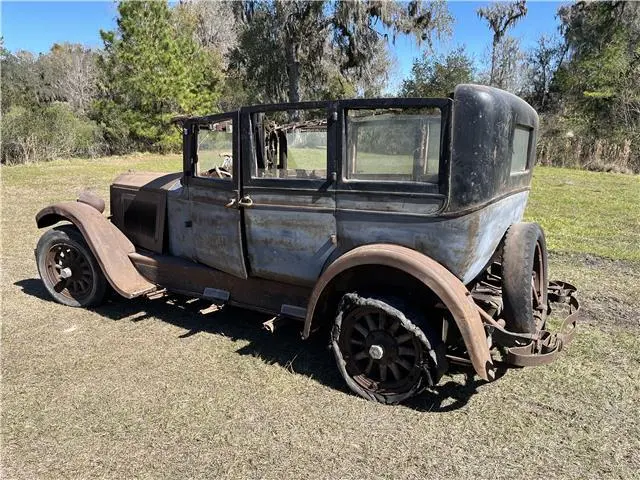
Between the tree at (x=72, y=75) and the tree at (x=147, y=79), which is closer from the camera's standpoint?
the tree at (x=147, y=79)

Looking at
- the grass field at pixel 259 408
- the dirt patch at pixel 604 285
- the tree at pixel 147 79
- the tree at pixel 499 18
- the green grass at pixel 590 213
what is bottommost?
the grass field at pixel 259 408

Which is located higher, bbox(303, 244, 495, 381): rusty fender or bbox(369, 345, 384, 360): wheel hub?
bbox(303, 244, 495, 381): rusty fender

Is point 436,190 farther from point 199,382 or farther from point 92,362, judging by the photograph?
point 92,362

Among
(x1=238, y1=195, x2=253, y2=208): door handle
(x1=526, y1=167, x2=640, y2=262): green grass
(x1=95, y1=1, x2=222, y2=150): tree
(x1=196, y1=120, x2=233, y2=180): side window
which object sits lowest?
(x1=526, y1=167, x2=640, y2=262): green grass

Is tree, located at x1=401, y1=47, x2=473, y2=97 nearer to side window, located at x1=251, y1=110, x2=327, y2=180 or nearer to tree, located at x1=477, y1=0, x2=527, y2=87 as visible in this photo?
tree, located at x1=477, y1=0, x2=527, y2=87

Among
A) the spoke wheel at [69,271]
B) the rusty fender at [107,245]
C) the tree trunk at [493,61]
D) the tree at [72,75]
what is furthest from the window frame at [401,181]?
the tree at [72,75]

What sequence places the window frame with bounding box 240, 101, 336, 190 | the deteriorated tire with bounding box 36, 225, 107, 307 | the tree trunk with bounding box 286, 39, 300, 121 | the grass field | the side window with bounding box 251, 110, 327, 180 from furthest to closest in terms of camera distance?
the tree trunk with bounding box 286, 39, 300, 121
the deteriorated tire with bounding box 36, 225, 107, 307
the side window with bounding box 251, 110, 327, 180
the window frame with bounding box 240, 101, 336, 190
the grass field

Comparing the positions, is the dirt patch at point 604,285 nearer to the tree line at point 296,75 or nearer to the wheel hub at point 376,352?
the wheel hub at point 376,352

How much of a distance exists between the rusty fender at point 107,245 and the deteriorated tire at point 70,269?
0.18 meters

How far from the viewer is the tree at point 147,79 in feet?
70.4

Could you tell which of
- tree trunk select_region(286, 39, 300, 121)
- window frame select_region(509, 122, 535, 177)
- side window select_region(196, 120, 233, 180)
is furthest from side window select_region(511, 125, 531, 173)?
tree trunk select_region(286, 39, 300, 121)

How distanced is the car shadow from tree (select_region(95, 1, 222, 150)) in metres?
18.4

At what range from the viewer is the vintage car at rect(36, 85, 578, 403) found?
2.91 meters

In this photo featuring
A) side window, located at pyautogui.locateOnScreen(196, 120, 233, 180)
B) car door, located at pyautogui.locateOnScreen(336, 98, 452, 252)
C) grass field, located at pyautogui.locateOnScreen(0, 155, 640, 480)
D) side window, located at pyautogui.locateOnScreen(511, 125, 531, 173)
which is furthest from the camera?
side window, located at pyautogui.locateOnScreen(196, 120, 233, 180)
